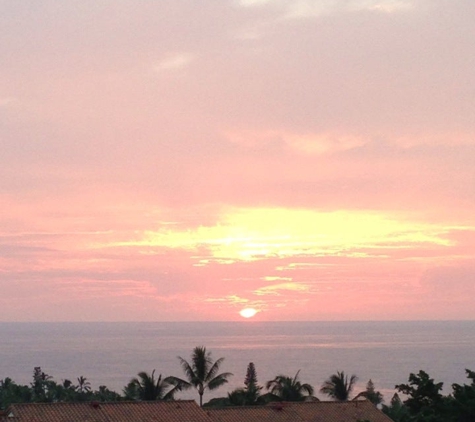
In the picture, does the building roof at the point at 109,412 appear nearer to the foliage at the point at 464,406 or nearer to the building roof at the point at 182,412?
the building roof at the point at 182,412

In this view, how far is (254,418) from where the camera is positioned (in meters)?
54.6

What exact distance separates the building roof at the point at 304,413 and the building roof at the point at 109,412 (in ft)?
6.10

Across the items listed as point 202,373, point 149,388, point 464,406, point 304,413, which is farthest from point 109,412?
point 464,406

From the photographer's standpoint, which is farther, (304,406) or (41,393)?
(41,393)

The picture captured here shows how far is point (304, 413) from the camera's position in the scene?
56.8m

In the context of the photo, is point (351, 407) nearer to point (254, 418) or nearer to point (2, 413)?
point (254, 418)

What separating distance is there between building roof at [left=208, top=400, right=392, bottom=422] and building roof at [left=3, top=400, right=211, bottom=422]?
1859 millimetres

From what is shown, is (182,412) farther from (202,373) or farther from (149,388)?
(202,373)

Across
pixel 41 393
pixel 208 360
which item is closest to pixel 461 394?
pixel 208 360

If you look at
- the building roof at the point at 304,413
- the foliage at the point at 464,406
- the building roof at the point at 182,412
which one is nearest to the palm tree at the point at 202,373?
the building roof at the point at 304,413

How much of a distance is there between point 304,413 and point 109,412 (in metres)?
14.1

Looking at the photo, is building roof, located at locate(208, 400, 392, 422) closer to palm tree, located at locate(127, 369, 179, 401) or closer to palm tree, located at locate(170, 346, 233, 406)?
palm tree, located at locate(127, 369, 179, 401)

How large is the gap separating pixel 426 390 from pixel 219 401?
41.6m

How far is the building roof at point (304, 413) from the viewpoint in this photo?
54.3m
